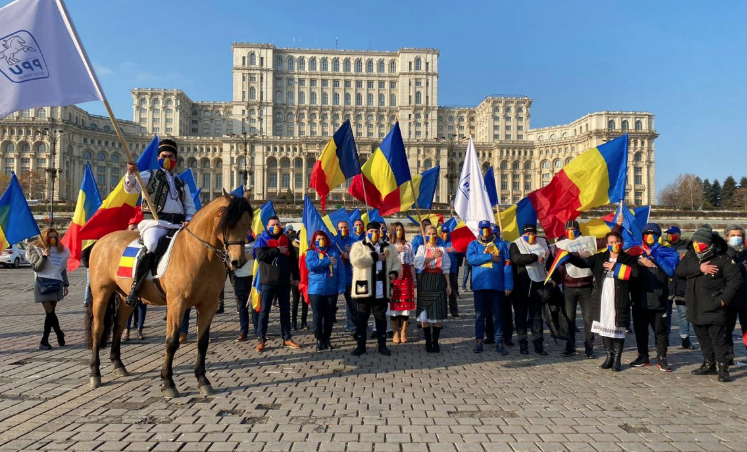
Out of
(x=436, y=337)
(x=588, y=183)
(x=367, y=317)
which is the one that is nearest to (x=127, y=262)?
(x=367, y=317)

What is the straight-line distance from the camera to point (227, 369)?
7.13m

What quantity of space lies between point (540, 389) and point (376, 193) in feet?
19.9

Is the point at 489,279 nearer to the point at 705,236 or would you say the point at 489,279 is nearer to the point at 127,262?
the point at 705,236

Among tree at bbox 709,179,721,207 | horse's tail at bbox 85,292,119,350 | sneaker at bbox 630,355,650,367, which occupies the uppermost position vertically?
tree at bbox 709,179,721,207

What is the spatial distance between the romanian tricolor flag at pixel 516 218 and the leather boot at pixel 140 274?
7.91 m

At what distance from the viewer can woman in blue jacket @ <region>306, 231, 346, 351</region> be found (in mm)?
8406

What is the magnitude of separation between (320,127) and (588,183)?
359ft

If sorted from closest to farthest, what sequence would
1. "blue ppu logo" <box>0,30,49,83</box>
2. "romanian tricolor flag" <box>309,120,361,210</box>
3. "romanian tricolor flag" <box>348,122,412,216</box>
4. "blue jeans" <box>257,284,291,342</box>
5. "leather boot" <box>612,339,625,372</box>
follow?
"blue ppu logo" <box>0,30,49,83</box> → "leather boot" <box>612,339,625,372</box> → "blue jeans" <box>257,284,291,342</box> → "romanian tricolor flag" <box>309,120,361,210</box> → "romanian tricolor flag" <box>348,122,412,216</box>

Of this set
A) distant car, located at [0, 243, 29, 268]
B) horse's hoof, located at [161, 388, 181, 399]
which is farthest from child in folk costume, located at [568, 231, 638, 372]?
distant car, located at [0, 243, 29, 268]

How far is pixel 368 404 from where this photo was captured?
5.45 meters

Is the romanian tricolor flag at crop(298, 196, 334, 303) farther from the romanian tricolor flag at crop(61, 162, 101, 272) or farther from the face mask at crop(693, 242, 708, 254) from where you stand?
the face mask at crop(693, 242, 708, 254)

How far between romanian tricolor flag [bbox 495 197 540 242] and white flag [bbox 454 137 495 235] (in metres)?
1.51

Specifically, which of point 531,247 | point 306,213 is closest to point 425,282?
point 531,247

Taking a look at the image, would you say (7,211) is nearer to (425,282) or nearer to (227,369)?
(227,369)
